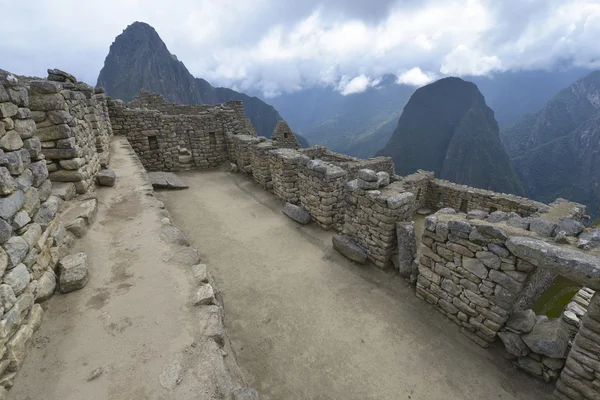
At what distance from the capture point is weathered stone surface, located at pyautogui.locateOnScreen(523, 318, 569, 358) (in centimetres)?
394

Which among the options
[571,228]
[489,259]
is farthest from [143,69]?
[571,228]

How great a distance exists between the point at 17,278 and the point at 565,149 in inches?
4847

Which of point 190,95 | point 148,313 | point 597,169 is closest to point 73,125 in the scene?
point 148,313

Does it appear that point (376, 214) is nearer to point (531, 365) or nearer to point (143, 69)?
point (531, 365)

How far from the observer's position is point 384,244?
616cm

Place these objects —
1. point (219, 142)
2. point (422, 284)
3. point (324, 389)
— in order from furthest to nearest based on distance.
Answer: point (219, 142)
point (422, 284)
point (324, 389)

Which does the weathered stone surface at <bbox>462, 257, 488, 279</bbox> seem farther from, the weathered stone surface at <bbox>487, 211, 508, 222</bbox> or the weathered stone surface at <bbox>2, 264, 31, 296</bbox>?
the weathered stone surface at <bbox>2, 264, 31, 296</bbox>

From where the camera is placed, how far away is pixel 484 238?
4.27 meters

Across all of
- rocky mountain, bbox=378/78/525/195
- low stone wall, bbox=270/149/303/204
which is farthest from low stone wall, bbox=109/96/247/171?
rocky mountain, bbox=378/78/525/195

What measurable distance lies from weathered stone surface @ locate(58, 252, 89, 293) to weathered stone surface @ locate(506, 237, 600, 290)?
6.14 metres

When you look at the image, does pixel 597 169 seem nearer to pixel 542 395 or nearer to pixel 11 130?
pixel 542 395

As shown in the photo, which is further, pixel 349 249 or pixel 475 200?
pixel 475 200

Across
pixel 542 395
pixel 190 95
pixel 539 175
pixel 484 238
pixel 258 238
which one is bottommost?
pixel 539 175

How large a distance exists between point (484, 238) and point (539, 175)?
111 metres
